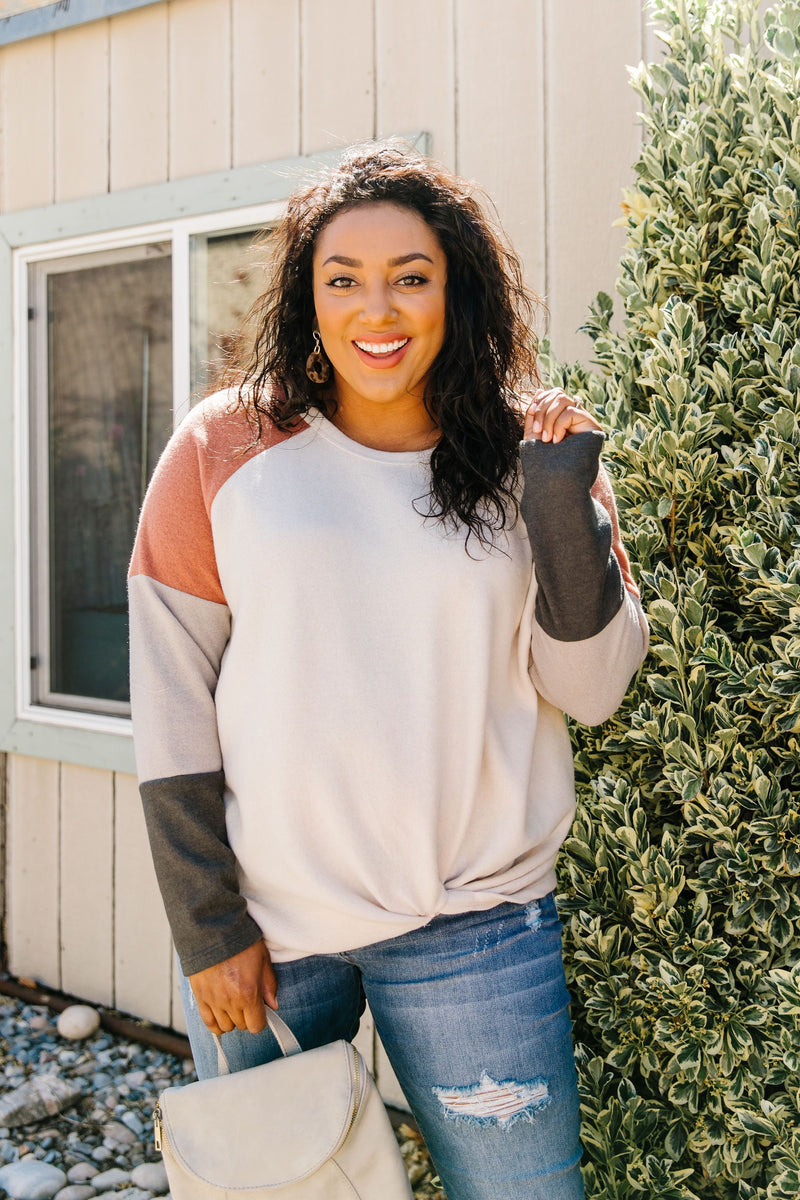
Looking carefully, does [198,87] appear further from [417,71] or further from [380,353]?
[380,353]

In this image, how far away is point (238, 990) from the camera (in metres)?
1.50

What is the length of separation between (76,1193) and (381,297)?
7.69 ft

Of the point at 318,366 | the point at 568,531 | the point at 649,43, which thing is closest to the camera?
the point at 568,531

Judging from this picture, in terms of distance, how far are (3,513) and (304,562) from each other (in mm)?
2461

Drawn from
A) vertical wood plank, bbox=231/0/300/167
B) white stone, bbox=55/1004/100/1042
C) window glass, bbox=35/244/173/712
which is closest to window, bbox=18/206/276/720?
window glass, bbox=35/244/173/712

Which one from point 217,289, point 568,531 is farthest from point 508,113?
point 568,531

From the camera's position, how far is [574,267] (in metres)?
2.57

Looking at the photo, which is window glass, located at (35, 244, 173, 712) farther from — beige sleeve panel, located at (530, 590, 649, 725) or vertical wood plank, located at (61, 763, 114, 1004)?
beige sleeve panel, located at (530, 590, 649, 725)

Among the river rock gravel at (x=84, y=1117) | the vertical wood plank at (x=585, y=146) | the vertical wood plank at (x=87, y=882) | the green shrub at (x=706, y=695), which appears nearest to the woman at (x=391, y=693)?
the green shrub at (x=706, y=695)

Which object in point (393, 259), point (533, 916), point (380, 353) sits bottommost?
point (533, 916)

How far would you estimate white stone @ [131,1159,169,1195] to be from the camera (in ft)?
9.16

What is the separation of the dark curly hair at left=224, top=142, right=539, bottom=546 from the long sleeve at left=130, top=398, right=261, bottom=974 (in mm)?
168

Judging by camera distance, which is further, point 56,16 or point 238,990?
point 56,16

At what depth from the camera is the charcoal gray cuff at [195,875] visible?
4.92 ft
